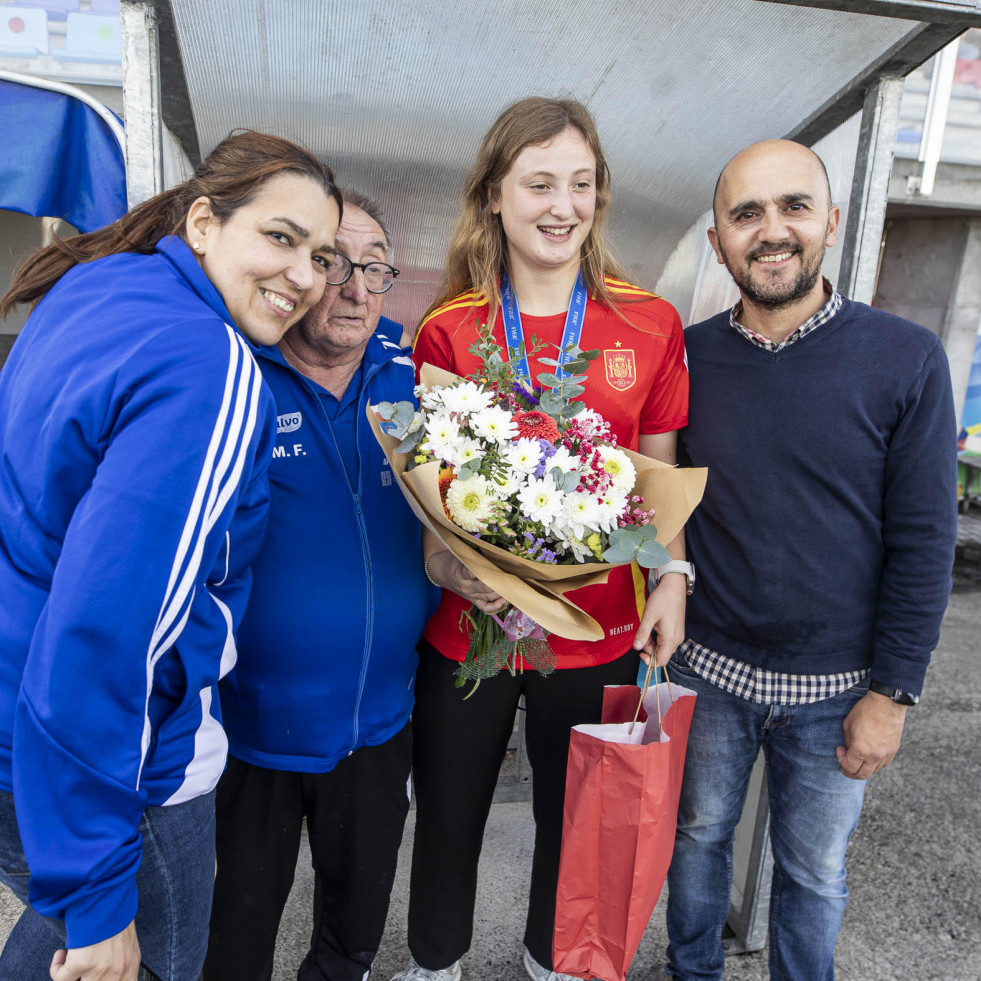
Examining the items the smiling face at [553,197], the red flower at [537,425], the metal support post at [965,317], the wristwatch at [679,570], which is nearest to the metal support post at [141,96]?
the smiling face at [553,197]

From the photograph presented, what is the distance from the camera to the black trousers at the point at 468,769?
7.01 ft

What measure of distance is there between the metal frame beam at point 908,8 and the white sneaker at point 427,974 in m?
3.15

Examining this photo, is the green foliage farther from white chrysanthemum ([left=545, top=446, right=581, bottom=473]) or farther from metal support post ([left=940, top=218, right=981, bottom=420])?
metal support post ([left=940, top=218, right=981, bottom=420])

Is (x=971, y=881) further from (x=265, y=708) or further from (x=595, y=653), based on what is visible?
(x=265, y=708)

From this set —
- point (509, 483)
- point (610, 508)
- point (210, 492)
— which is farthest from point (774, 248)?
point (210, 492)

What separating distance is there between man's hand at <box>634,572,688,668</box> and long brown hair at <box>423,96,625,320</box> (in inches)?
33.1

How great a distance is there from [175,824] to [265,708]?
450 millimetres

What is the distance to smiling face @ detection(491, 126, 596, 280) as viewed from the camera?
203 centimetres

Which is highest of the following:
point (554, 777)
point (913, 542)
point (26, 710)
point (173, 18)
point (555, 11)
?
point (555, 11)

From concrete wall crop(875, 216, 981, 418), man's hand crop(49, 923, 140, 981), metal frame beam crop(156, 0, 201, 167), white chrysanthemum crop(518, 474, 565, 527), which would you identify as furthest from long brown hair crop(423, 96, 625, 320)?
concrete wall crop(875, 216, 981, 418)

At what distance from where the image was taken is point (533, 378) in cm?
201

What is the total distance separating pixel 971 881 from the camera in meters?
3.12

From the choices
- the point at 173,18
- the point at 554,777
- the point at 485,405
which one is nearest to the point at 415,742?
the point at 554,777

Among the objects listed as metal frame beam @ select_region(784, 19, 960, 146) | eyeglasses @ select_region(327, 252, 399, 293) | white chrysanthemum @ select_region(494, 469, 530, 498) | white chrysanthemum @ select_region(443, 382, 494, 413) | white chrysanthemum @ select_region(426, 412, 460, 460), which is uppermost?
metal frame beam @ select_region(784, 19, 960, 146)
